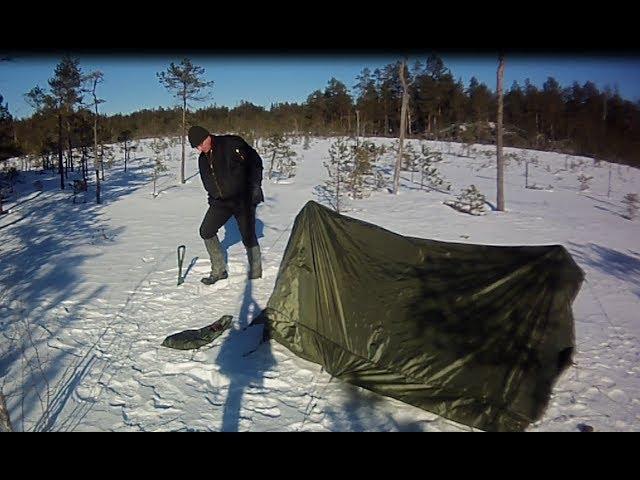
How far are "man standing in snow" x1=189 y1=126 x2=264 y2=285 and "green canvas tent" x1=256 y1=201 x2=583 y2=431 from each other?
70.8 inches

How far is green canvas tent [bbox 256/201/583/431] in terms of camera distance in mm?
3000

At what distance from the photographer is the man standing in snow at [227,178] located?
5.54 m

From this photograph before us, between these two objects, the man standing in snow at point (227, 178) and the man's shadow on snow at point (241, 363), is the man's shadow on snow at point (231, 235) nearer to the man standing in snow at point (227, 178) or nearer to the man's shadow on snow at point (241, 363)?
the man standing in snow at point (227, 178)

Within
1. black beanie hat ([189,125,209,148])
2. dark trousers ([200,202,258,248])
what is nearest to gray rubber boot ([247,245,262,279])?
dark trousers ([200,202,258,248])

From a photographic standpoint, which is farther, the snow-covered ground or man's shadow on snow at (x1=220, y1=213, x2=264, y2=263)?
man's shadow on snow at (x1=220, y1=213, x2=264, y2=263)

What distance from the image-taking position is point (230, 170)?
5.55 meters

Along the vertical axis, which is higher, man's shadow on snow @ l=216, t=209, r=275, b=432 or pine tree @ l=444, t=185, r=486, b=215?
pine tree @ l=444, t=185, r=486, b=215

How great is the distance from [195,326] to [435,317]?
9.53ft

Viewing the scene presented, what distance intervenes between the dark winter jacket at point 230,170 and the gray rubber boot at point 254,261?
0.84 metres

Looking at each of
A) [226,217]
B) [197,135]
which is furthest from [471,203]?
[197,135]

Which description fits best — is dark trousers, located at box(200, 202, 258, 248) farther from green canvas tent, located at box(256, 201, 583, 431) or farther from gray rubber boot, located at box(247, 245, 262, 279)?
green canvas tent, located at box(256, 201, 583, 431)
